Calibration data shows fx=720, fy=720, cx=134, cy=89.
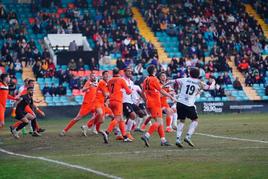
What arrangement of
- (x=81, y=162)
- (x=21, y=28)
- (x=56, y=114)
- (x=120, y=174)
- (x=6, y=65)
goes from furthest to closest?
(x=21, y=28) < (x=6, y=65) < (x=56, y=114) < (x=81, y=162) < (x=120, y=174)

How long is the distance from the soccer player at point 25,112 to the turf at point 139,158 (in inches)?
35.6

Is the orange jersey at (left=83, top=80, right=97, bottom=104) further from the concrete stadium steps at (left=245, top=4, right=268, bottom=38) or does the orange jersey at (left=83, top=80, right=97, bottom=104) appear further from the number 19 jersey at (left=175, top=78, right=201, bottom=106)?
the concrete stadium steps at (left=245, top=4, right=268, bottom=38)

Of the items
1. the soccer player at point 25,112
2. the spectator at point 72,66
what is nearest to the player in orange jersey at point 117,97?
the soccer player at point 25,112

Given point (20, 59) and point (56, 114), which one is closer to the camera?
point (56, 114)

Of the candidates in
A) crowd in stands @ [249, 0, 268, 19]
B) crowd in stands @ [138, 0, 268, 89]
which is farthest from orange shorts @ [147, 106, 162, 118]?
crowd in stands @ [249, 0, 268, 19]

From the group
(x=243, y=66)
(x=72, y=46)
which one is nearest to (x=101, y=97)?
(x=72, y=46)

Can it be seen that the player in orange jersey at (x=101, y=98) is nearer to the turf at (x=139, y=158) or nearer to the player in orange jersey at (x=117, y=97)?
the turf at (x=139, y=158)

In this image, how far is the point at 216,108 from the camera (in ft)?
139

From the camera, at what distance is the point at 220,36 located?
168ft

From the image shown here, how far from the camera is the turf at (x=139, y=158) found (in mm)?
14406

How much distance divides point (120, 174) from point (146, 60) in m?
32.8

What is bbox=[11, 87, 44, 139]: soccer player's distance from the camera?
81.7 ft

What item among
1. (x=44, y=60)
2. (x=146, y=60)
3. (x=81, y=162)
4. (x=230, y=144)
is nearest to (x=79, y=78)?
(x=44, y=60)

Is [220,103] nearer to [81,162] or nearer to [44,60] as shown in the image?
[44,60]
